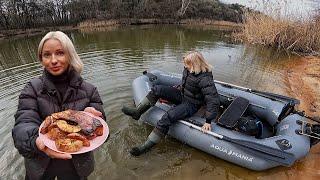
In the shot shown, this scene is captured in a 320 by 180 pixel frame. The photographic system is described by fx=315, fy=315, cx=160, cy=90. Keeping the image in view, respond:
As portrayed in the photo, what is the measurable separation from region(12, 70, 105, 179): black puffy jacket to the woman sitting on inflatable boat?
2664 mm

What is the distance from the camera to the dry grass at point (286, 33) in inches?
481

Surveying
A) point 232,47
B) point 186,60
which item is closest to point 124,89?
point 186,60

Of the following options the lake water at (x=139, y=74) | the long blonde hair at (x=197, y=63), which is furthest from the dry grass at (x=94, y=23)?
the long blonde hair at (x=197, y=63)

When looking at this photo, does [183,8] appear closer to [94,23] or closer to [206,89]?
[94,23]

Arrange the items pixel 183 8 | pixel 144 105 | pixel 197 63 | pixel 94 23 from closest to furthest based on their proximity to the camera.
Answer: pixel 197 63 < pixel 144 105 < pixel 94 23 < pixel 183 8

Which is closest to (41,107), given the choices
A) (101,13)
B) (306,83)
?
(306,83)

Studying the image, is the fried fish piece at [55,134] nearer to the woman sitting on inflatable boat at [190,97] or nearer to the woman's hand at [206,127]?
the woman sitting on inflatable boat at [190,97]

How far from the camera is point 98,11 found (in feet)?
65.8

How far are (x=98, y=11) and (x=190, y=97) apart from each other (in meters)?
16.5

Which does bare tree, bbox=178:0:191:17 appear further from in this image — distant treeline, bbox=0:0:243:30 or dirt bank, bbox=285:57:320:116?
dirt bank, bbox=285:57:320:116

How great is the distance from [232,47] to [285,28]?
86.8 inches

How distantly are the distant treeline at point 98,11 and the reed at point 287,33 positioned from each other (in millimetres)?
8385

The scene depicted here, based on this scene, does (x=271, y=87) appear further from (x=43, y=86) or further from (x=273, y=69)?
(x=43, y=86)

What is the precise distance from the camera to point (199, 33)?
17547 mm
